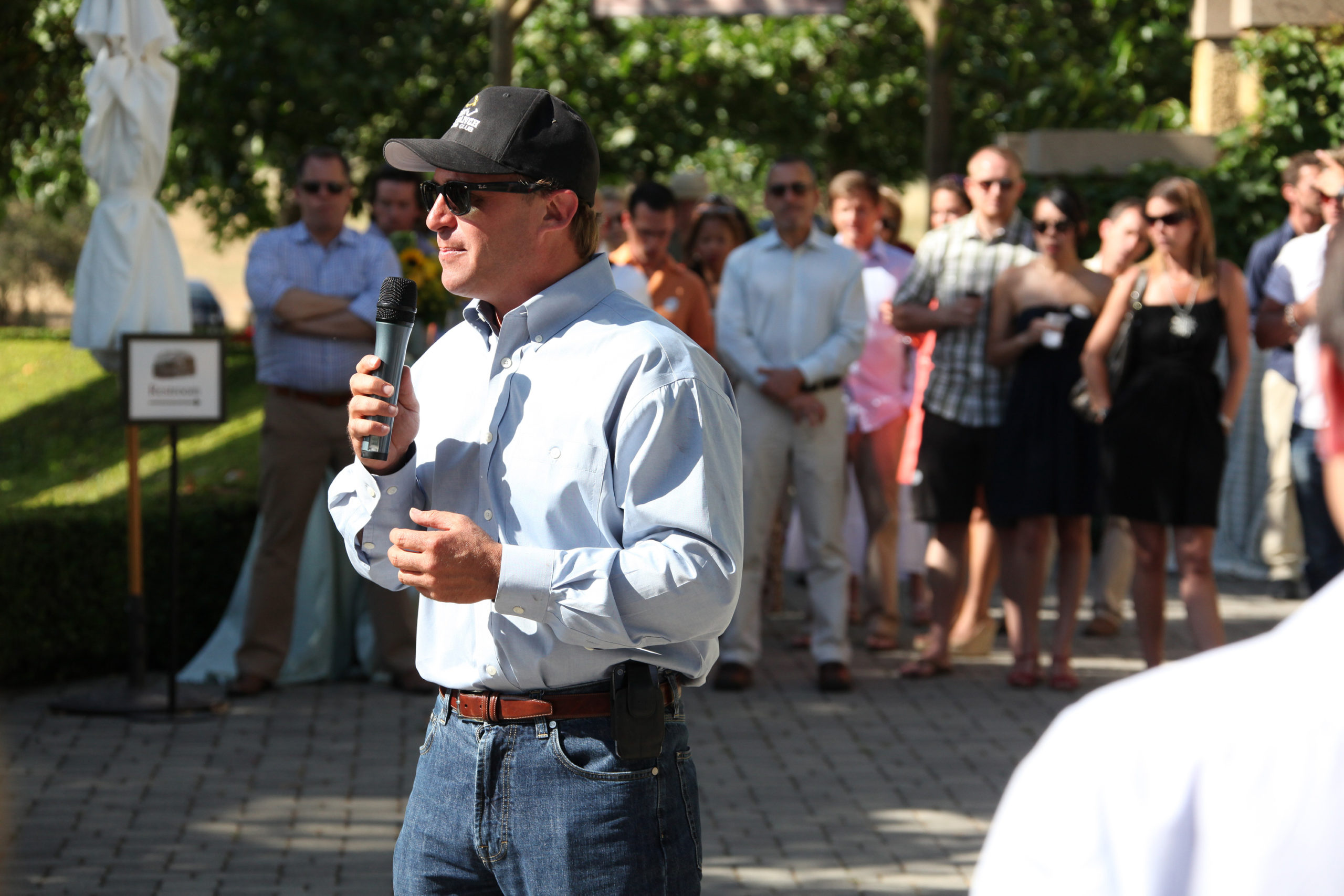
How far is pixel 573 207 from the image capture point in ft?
8.59

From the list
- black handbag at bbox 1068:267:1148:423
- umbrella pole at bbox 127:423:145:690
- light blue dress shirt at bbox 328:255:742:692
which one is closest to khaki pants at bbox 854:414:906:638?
black handbag at bbox 1068:267:1148:423

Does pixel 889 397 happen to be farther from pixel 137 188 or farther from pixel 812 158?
pixel 812 158

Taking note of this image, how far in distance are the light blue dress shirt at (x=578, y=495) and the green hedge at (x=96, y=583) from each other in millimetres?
5221

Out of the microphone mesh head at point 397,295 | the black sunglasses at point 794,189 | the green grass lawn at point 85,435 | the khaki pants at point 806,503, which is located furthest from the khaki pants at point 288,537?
the green grass lawn at point 85,435

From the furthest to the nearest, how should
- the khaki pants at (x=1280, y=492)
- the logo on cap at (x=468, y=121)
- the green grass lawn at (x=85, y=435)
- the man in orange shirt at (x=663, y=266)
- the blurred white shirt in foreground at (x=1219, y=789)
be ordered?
1. the green grass lawn at (x=85, y=435)
2. the khaki pants at (x=1280, y=492)
3. the man in orange shirt at (x=663, y=266)
4. the logo on cap at (x=468, y=121)
5. the blurred white shirt in foreground at (x=1219, y=789)

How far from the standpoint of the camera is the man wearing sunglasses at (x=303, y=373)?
7.12m

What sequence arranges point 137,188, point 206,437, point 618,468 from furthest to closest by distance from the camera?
1. point 206,437
2. point 137,188
3. point 618,468

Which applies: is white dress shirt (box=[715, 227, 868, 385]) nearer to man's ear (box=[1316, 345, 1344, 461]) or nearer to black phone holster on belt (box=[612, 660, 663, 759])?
black phone holster on belt (box=[612, 660, 663, 759])

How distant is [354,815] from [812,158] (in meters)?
14.9

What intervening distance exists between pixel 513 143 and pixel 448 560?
684 mm

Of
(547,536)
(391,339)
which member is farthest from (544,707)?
(391,339)

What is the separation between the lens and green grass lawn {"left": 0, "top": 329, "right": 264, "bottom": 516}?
51.5 ft

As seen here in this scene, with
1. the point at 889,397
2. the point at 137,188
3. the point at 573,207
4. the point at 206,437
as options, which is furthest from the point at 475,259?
A: the point at 206,437

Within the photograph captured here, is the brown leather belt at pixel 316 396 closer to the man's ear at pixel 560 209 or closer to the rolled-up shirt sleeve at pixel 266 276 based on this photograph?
the rolled-up shirt sleeve at pixel 266 276
